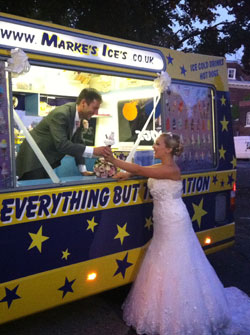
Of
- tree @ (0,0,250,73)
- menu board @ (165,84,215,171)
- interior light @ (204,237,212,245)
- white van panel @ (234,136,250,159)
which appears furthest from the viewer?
white van panel @ (234,136,250,159)

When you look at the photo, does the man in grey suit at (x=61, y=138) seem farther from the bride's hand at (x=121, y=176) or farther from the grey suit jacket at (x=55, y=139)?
the bride's hand at (x=121, y=176)

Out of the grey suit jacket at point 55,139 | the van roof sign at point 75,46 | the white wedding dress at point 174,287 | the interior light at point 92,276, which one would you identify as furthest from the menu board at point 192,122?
the interior light at point 92,276

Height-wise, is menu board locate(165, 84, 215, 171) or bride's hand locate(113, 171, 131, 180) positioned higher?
menu board locate(165, 84, 215, 171)

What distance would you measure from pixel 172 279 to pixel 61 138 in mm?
1674

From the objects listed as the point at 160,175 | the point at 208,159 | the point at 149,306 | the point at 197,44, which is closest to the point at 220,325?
the point at 149,306

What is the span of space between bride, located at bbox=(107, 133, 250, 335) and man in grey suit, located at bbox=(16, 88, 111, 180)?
558 millimetres

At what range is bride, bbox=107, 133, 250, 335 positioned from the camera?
3566mm

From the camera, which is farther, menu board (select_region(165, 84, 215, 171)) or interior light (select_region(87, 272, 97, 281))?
menu board (select_region(165, 84, 215, 171))

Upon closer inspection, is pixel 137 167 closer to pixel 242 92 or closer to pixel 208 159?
pixel 208 159

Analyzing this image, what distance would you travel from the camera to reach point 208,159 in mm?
4859

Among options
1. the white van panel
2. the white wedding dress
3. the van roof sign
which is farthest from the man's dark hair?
the white van panel

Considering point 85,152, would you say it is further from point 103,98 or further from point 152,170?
point 103,98

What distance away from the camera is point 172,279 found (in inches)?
144

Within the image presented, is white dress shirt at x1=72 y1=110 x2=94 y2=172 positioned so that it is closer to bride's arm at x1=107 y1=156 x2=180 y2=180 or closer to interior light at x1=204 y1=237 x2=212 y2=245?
bride's arm at x1=107 y1=156 x2=180 y2=180
